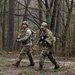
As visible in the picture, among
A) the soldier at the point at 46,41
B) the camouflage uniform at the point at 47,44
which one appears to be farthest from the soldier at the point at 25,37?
the camouflage uniform at the point at 47,44

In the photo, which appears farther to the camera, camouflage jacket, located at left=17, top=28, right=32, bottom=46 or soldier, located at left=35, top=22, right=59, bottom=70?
camouflage jacket, located at left=17, top=28, right=32, bottom=46

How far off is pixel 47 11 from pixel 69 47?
3360 millimetres

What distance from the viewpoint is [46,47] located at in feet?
39.7

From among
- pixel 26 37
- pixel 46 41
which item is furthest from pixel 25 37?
pixel 46 41

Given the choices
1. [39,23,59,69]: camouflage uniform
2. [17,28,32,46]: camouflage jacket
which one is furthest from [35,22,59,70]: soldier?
[17,28,32,46]: camouflage jacket

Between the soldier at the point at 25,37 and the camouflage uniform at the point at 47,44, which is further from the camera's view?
the soldier at the point at 25,37

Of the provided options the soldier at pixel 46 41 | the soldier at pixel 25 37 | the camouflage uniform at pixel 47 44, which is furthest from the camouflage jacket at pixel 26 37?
the camouflage uniform at pixel 47 44

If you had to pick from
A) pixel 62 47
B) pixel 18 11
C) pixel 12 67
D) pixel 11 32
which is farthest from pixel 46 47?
pixel 18 11

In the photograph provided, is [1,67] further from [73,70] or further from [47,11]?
[47,11]

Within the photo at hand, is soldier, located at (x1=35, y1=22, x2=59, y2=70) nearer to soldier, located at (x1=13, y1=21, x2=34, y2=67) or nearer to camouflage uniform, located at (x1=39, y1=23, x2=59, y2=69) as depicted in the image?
camouflage uniform, located at (x1=39, y1=23, x2=59, y2=69)

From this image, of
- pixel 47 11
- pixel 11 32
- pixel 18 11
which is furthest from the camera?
pixel 18 11

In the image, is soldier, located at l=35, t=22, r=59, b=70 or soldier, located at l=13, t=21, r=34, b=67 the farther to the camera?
soldier, located at l=13, t=21, r=34, b=67

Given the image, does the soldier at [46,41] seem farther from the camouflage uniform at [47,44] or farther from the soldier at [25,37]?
the soldier at [25,37]

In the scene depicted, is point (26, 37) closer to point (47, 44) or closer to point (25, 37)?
point (25, 37)
